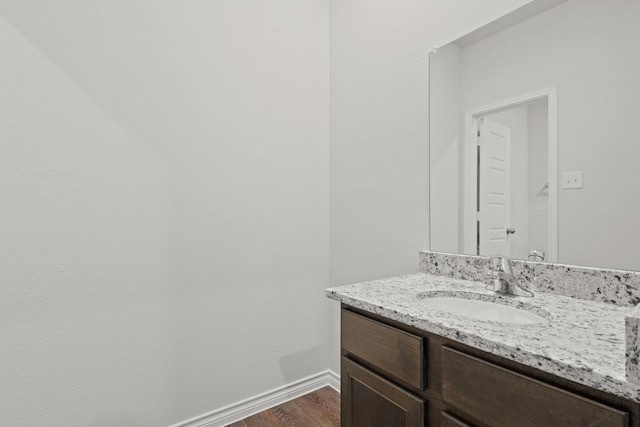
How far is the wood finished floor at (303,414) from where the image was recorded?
1.73m

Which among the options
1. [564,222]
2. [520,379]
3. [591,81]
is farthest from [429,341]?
[591,81]

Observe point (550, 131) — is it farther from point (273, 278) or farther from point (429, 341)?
point (273, 278)

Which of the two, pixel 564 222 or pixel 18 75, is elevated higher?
pixel 18 75

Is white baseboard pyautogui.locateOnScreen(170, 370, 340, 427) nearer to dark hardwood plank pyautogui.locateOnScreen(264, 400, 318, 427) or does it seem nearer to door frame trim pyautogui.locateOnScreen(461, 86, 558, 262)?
dark hardwood plank pyautogui.locateOnScreen(264, 400, 318, 427)

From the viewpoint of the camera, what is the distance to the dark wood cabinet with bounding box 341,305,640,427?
0.61 m

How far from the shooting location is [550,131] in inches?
44.4

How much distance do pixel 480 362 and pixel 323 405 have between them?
1417mm

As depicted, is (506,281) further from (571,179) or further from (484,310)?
(571,179)

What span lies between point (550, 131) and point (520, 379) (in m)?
0.86

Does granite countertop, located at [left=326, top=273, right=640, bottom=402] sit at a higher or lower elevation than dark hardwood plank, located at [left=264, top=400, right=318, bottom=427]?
higher

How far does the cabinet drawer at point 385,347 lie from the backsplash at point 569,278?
53 cm

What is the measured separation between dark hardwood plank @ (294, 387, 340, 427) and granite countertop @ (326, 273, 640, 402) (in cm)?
99

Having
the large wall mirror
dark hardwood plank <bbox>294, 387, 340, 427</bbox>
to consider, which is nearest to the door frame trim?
the large wall mirror

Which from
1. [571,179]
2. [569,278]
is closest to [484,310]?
[569,278]
